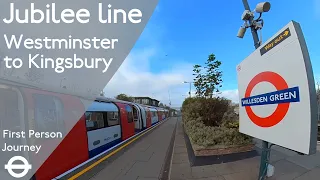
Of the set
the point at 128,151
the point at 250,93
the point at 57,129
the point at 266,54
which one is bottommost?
the point at 128,151

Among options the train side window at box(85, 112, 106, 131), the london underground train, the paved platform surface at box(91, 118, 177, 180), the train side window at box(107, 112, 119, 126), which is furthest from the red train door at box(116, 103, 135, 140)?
the paved platform surface at box(91, 118, 177, 180)

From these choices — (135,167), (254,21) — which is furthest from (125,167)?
(254,21)

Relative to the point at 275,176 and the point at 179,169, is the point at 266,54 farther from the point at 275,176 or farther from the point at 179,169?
the point at 179,169

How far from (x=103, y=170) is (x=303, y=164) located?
17.5 ft

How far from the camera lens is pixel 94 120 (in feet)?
28.5

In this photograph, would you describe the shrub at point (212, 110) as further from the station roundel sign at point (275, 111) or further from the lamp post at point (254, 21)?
the station roundel sign at point (275, 111)

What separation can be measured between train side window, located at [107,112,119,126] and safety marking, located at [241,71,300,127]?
7021 mm

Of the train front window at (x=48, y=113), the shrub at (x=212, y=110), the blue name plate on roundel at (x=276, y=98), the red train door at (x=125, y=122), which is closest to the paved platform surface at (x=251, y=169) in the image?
the blue name plate on roundel at (x=276, y=98)

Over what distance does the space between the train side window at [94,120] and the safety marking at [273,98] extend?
540 centimetres

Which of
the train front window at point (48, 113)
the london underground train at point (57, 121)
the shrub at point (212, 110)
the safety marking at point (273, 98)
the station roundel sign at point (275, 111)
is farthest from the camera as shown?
the shrub at point (212, 110)

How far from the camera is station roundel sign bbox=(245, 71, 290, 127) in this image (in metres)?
3.66

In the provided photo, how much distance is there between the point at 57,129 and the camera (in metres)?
6.00

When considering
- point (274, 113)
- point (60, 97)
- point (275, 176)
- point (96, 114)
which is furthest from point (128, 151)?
point (274, 113)

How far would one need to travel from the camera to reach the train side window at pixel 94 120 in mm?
8080
